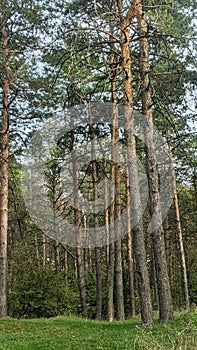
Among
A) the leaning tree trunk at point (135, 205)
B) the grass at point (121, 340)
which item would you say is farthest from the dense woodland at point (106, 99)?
the grass at point (121, 340)

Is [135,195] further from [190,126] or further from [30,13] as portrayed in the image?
[30,13]

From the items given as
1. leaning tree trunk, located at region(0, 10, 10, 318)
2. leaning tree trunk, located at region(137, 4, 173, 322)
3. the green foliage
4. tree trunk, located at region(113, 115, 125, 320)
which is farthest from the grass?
the green foliage

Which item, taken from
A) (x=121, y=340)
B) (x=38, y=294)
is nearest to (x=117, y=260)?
(x=38, y=294)

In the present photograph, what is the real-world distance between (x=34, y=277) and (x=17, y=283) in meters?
0.76

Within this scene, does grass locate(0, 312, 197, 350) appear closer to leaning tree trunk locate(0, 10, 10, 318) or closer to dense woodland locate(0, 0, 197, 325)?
dense woodland locate(0, 0, 197, 325)

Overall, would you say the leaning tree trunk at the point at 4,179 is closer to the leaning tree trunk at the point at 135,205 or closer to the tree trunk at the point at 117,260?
the tree trunk at the point at 117,260

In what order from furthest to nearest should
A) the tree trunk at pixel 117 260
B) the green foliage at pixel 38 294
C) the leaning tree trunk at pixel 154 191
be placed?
the green foliage at pixel 38 294 < the tree trunk at pixel 117 260 < the leaning tree trunk at pixel 154 191

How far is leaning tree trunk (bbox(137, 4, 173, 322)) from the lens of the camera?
9477 mm

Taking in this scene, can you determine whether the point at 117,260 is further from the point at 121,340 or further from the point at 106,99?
the point at 121,340

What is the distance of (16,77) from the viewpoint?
44.6 ft

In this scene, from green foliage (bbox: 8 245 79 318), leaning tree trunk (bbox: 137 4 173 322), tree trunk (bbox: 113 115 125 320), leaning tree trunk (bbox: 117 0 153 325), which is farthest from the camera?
green foliage (bbox: 8 245 79 318)

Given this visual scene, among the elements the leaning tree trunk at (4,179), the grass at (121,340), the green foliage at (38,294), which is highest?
the leaning tree trunk at (4,179)

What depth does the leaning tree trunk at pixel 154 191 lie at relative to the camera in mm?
9477

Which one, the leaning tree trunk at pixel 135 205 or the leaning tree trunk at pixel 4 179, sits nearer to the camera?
the leaning tree trunk at pixel 135 205
